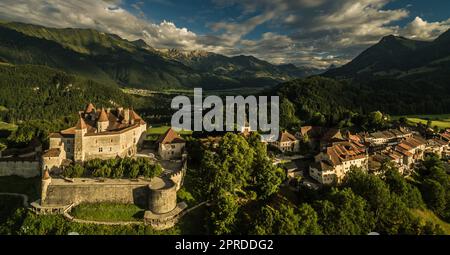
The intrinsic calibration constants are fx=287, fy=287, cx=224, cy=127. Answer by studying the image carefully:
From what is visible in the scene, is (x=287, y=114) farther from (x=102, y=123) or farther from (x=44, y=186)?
(x=44, y=186)

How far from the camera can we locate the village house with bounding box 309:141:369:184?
172ft

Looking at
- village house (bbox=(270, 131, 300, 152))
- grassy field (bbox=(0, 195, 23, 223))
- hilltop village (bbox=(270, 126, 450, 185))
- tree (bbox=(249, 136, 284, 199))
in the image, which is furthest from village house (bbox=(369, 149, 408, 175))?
grassy field (bbox=(0, 195, 23, 223))

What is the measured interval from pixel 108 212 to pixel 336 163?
3951 cm

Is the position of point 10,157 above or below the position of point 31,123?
below

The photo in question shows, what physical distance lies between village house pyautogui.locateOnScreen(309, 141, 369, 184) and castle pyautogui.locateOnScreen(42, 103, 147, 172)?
34479 mm

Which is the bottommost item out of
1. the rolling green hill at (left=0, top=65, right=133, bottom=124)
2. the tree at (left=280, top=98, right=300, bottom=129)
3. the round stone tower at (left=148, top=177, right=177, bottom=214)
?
the round stone tower at (left=148, top=177, right=177, bottom=214)

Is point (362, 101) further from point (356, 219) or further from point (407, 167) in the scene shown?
point (356, 219)

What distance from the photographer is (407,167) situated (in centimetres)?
6325

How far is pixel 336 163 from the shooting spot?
53.3 metres

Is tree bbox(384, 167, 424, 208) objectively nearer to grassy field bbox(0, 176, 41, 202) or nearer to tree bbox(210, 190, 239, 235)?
tree bbox(210, 190, 239, 235)

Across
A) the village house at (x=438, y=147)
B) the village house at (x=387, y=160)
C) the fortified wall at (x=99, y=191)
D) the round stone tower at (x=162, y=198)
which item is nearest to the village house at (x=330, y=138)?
the village house at (x=387, y=160)

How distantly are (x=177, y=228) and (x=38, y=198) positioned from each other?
2164 cm

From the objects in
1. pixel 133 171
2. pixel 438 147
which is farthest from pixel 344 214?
pixel 438 147
